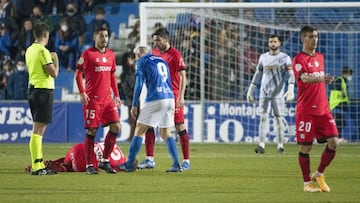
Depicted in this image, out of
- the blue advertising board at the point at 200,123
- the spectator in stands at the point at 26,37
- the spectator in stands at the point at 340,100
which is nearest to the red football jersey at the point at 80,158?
the blue advertising board at the point at 200,123

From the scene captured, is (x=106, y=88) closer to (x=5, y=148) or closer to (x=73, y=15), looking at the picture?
(x=5, y=148)

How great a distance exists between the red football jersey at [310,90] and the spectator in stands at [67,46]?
1608 centimetres

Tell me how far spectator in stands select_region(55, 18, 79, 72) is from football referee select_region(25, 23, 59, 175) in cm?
1343

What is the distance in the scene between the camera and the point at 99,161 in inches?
537

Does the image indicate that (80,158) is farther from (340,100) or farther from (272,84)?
(340,100)

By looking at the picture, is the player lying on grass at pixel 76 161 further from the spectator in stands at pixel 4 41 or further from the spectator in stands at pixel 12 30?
the spectator in stands at pixel 12 30

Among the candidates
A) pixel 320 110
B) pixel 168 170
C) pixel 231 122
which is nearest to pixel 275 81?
pixel 231 122

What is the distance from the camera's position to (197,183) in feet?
38.3

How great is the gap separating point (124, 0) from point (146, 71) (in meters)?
15.1

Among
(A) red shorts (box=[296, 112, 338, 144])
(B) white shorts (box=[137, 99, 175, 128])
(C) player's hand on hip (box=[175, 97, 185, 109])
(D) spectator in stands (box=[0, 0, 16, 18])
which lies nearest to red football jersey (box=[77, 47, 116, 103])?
(B) white shorts (box=[137, 99, 175, 128])

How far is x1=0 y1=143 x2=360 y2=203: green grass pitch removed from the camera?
9.98 m

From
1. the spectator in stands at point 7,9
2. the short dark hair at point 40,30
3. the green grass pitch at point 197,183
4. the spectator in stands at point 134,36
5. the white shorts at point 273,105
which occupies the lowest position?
the green grass pitch at point 197,183

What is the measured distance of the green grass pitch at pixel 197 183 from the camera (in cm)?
998

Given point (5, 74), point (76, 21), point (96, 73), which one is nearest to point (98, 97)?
point (96, 73)
